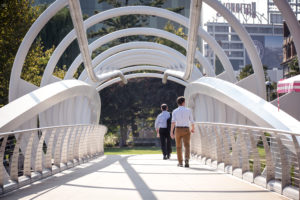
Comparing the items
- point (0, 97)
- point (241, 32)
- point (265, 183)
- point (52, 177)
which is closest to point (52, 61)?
point (0, 97)

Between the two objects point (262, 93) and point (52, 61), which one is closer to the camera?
point (262, 93)

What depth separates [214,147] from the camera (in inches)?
584

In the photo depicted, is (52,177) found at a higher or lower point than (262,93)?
lower

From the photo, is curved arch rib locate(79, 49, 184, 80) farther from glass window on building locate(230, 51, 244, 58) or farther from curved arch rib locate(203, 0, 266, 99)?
glass window on building locate(230, 51, 244, 58)

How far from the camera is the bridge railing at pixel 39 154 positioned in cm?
925

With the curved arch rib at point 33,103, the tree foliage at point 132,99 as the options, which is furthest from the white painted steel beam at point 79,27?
the tree foliage at point 132,99

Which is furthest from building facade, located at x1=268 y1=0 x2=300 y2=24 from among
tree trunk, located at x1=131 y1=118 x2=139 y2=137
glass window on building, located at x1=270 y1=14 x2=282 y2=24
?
tree trunk, located at x1=131 y1=118 x2=139 y2=137

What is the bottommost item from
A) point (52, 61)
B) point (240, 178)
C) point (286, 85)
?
point (240, 178)

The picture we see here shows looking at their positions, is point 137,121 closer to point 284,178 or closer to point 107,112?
point 107,112

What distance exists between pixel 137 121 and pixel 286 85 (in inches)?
1768

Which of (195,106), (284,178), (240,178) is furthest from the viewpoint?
(195,106)

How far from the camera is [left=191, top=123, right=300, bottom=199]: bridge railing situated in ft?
26.5

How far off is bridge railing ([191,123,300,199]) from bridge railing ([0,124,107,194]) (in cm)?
377

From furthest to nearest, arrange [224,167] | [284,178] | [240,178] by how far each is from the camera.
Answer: [224,167], [240,178], [284,178]
